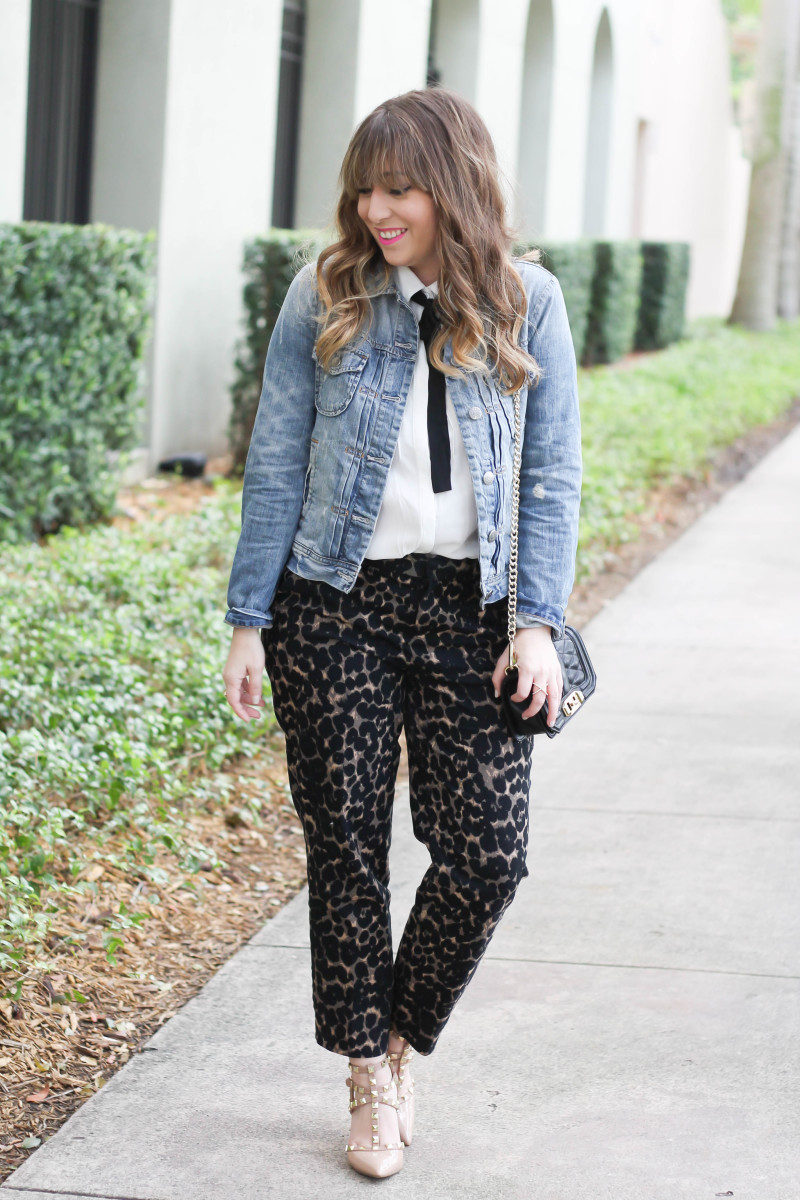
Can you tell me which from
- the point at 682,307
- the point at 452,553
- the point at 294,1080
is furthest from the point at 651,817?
the point at 682,307

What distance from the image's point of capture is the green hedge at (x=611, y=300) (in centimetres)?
1769

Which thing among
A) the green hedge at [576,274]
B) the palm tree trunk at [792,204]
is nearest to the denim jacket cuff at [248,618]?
the green hedge at [576,274]

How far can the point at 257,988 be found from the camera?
12.0ft

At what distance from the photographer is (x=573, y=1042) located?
11.2 ft

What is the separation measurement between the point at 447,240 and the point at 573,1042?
182 cm

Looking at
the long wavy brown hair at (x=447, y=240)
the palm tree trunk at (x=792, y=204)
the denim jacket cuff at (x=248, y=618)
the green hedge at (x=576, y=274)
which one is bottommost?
the denim jacket cuff at (x=248, y=618)

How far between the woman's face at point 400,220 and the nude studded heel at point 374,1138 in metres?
1.53

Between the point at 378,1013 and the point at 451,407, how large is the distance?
1.17 m

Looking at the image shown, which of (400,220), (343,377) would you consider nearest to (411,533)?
(343,377)

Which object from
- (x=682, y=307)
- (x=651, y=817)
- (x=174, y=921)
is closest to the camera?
(x=174, y=921)

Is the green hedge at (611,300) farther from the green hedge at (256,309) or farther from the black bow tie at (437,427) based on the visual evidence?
the black bow tie at (437,427)

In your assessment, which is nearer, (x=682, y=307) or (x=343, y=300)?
(x=343, y=300)

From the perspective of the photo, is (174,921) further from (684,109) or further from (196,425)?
(684,109)

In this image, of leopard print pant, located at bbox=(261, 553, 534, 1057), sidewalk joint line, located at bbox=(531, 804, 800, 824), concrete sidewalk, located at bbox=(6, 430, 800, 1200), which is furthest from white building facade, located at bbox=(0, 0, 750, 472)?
sidewalk joint line, located at bbox=(531, 804, 800, 824)
